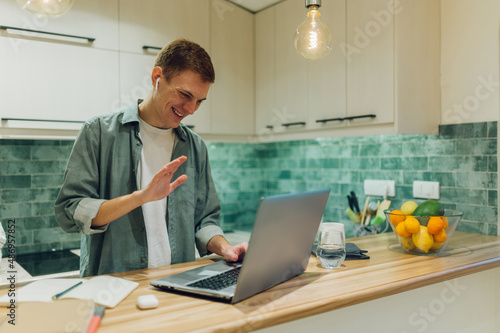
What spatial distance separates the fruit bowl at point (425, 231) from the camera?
1602 mm

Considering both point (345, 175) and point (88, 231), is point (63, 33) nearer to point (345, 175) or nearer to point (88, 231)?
point (88, 231)

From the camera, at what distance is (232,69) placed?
9.57ft

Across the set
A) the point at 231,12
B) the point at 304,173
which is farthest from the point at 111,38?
the point at 304,173

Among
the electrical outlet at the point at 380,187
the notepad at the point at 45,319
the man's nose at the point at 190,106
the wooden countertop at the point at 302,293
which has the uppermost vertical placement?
the man's nose at the point at 190,106

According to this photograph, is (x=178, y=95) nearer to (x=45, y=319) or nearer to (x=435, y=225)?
(x=45, y=319)

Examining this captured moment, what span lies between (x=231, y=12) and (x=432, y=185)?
65.3 inches

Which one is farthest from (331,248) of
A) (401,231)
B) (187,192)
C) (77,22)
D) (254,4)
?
(254,4)

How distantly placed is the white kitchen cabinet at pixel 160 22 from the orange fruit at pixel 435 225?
5.74ft

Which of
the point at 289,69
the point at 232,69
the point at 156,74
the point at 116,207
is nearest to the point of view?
the point at 116,207

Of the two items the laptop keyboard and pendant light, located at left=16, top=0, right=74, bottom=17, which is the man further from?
pendant light, located at left=16, top=0, right=74, bottom=17

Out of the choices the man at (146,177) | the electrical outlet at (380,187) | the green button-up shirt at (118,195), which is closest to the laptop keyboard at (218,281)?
the man at (146,177)

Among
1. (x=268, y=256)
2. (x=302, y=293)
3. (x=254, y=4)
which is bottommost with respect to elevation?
(x=302, y=293)

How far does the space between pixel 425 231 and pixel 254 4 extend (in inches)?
77.0

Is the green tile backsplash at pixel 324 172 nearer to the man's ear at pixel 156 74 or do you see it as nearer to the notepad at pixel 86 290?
the man's ear at pixel 156 74
